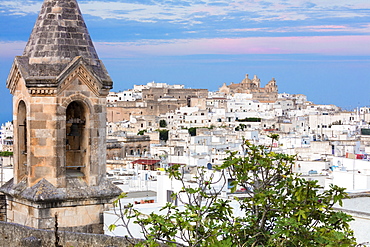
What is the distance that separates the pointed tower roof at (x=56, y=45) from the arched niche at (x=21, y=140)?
40 centimetres

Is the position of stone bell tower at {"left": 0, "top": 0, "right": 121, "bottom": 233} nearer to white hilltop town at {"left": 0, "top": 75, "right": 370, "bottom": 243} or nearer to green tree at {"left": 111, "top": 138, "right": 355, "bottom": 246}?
white hilltop town at {"left": 0, "top": 75, "right": 370, "bottom": 243}

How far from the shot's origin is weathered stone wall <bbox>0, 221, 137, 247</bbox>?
6133 millimetres

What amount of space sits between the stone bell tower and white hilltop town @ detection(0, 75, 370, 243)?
15.5 inches

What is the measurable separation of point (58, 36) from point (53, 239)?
1.84 metres

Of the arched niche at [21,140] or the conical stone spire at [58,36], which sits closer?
the conical stone spire at [58,36]

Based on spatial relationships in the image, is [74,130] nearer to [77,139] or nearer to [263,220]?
[77,139]

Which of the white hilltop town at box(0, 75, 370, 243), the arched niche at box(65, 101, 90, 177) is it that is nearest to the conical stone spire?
the arched niche at box(65, 101, 90, 177)

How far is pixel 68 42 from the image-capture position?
7.11 m

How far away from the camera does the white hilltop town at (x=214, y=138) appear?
16.5 meters

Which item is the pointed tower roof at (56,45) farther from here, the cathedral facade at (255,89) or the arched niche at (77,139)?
the cathedral facade at (255,89)

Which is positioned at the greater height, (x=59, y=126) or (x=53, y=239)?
(x=59, y=126)

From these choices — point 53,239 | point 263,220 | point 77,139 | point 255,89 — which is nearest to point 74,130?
point 77,139

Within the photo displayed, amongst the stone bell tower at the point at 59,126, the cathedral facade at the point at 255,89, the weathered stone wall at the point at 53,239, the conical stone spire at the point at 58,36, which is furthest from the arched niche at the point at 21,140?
the cathedral facade at the point at 255,89

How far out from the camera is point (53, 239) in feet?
20.3
